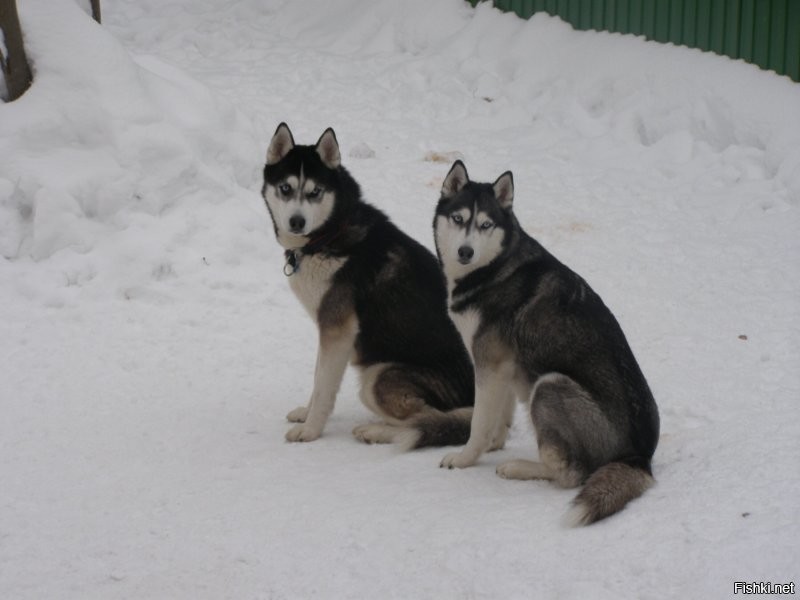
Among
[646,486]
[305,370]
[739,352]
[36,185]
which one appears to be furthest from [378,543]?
[36,185]

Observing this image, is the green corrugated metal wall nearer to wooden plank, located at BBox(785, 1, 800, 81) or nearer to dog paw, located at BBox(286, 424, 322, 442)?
wooden plank, located at BBox(785, 1, 800, 81)

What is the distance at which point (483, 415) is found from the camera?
527 cm

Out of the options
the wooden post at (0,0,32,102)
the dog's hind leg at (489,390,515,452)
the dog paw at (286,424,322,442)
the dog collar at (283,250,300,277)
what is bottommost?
the dog paw at (286,424,322,442)

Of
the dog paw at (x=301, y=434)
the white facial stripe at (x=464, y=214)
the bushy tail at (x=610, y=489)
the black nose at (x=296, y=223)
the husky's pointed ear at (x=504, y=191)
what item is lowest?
the dog paw at (x=301, y=434)

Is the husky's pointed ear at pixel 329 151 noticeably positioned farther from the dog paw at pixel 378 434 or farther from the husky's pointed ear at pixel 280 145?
the dog paw at pixel 378 434

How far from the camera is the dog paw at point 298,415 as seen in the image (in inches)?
247

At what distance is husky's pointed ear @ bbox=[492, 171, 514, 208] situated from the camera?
5.47 meters

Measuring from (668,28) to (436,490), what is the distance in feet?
26.7

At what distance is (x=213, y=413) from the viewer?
20.9 feet

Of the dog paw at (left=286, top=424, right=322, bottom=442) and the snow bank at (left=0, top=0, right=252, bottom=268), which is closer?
the dog paw at (left=286, top=424, right=322, bottom=442)

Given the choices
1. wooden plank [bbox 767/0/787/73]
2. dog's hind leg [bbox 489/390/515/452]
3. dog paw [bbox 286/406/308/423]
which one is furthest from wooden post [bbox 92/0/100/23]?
wooden plank [bbox 767/0/787/73]

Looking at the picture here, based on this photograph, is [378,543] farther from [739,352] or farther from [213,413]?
[739,352]

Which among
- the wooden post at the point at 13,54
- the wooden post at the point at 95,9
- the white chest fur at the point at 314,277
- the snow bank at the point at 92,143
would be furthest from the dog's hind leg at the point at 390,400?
the wooden post at the point at 95,9

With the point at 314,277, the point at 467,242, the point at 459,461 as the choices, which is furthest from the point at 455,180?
the point at 459,461
